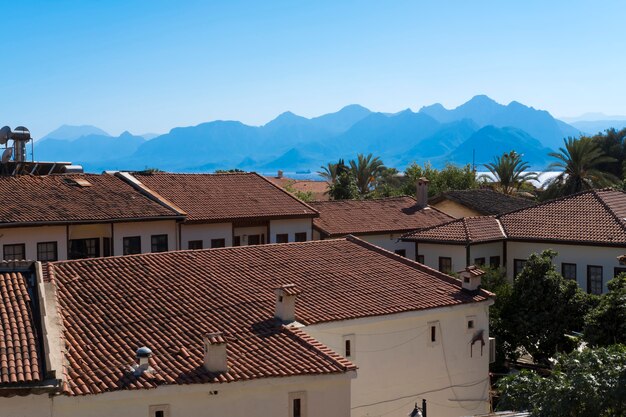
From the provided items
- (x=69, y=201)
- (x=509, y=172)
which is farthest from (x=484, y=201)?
(x=69, y=201)

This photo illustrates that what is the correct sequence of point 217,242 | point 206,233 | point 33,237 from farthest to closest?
point 217,242, point 206,233, point 33,237

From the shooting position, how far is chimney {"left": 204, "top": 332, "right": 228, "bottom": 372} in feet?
53.5

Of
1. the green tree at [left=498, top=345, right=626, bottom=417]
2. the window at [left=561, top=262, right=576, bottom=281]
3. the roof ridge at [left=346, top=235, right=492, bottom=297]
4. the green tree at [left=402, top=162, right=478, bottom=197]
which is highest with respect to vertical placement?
the green tree at [left=402, top=162, right=478, bottom=197]

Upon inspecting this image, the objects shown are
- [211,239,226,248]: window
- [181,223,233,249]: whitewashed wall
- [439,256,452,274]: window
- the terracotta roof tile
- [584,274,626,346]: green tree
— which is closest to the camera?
[584,274,626,346]: green tree

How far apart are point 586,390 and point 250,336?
8351 mm

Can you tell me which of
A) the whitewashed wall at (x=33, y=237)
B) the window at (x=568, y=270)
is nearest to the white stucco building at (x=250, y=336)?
the whitewashed wall at (x=33, y=237)

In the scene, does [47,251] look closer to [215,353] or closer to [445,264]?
[445,264]

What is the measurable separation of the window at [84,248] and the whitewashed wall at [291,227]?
29.0ft

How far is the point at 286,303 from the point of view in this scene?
19.7 metres

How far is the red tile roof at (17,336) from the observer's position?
571 inches

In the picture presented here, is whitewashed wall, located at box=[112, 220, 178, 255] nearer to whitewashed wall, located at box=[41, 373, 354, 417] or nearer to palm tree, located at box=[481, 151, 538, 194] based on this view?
whitewashed wall, located at box=[41, 373, 354, 417]

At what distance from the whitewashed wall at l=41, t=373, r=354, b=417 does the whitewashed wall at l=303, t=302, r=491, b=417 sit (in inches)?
121

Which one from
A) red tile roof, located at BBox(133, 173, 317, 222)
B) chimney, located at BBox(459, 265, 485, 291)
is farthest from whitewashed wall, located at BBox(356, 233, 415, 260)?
chimney, located at BBox(459, 265, 485, 291)

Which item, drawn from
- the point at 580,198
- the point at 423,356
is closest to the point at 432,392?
the point at 423,356
